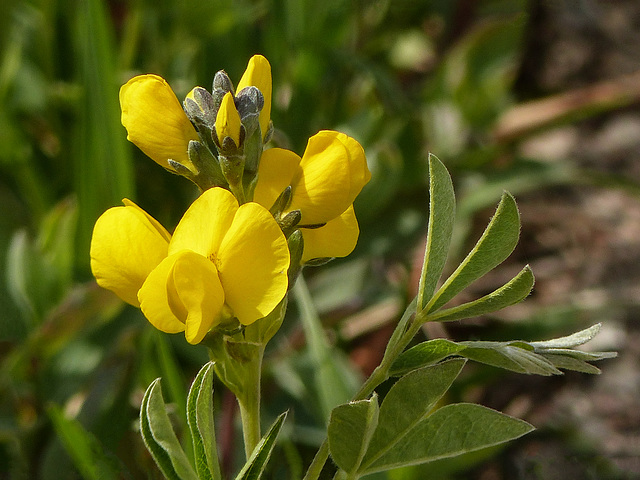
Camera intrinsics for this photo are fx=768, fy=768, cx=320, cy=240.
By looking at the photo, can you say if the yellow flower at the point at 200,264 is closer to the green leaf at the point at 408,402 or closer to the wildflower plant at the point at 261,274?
the wildflower plant at the point at 261,274

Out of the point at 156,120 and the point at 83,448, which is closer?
the point at 156,120

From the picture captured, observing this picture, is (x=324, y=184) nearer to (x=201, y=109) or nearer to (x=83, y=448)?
(x=201, y=109)

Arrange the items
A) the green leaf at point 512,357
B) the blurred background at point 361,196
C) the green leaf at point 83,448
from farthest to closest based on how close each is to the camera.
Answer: the blurred background at point 361,196
the green leaf at point 83,448
the green leaf at point 512,357

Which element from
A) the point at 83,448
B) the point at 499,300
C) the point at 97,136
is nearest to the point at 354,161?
the point at 499,300

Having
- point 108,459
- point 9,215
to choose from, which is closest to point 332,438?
point 108,459

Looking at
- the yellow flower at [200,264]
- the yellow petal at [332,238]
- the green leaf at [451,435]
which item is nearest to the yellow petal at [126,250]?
the yellow flower at [200,264]

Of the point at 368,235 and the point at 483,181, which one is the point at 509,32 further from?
the point at 368,235
